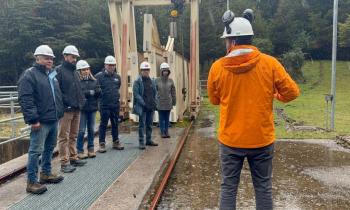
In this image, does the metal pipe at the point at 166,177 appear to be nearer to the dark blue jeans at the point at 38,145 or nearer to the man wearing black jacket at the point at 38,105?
the man wearing black jacket at the point at 38,105

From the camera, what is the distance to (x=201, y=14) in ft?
116

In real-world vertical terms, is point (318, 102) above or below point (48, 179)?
below

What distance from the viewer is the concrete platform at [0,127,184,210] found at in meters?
4.82

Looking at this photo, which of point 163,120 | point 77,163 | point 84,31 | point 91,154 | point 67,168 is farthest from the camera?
point 84,31

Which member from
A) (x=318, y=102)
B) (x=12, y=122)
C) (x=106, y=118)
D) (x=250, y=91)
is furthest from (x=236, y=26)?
(x=318, y=102)

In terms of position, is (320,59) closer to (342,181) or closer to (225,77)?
(342,181)

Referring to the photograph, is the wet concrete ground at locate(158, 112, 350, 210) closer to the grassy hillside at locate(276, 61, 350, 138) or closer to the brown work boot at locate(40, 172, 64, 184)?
the brown work boot at locate(40, 172, 64, 184)

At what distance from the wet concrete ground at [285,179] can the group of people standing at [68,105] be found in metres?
1.40

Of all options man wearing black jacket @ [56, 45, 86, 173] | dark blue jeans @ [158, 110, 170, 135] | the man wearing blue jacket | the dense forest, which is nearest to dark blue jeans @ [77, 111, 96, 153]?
man wearing black jacket @ [56, 45, 86, 173]

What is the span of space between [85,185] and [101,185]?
0.70ft

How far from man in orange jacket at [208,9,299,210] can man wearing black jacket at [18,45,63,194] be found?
8.21ft

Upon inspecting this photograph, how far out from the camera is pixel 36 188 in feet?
16.9

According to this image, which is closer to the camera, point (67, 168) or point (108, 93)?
point (67, 168)

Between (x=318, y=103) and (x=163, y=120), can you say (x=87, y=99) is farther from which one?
(x=318, y=103)
